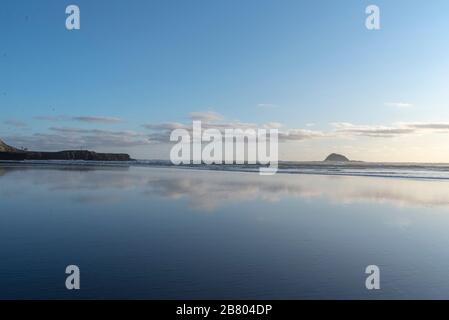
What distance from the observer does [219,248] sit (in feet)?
27.3

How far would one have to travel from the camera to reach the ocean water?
6.06 meters

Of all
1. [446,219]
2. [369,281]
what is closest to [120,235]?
[369,281]

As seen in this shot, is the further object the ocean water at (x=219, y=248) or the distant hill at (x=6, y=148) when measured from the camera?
the distant hill at (x=6, y=148)

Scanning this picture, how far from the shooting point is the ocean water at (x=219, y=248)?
6.06 m

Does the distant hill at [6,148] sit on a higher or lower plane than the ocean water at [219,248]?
higher

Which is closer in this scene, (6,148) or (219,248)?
(219,248)

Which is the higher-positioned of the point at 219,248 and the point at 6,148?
the point at 6,148

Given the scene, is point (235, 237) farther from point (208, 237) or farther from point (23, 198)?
point (23, 198)

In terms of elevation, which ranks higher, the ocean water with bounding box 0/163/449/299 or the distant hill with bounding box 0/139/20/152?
the distant hill with bounding box 0/139/20/152

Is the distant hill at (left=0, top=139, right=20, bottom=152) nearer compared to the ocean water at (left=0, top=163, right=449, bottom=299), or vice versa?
the ocean water at (left=0, top=163, right=449, bottom=299)
